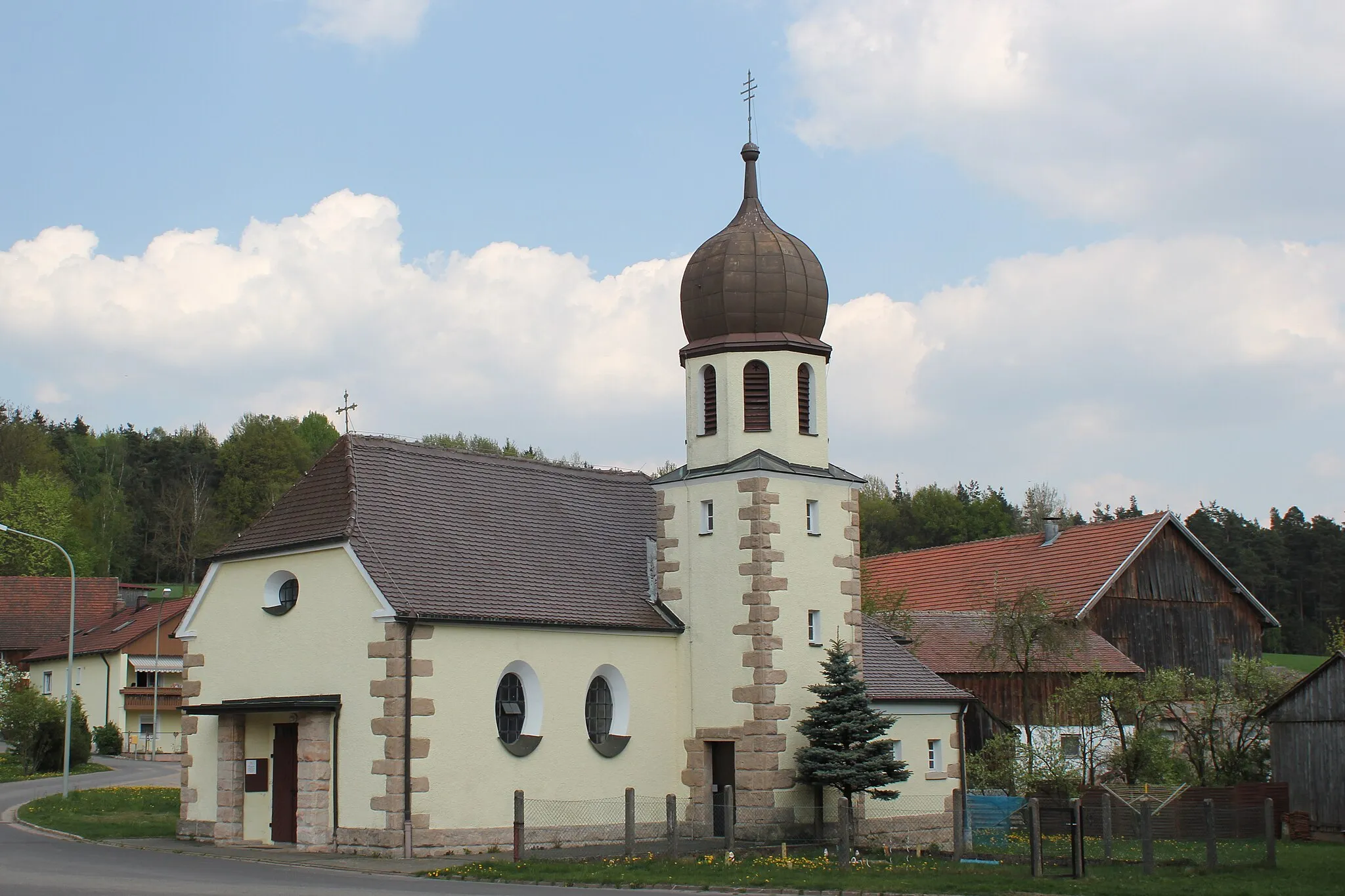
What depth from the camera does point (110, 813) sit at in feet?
111

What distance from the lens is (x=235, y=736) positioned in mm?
28984

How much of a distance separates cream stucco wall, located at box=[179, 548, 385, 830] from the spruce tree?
8.37 m

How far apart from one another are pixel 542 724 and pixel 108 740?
37.4m

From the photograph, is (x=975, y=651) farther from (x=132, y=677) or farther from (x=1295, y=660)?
(x=1295, y=660)

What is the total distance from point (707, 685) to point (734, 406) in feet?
18.6

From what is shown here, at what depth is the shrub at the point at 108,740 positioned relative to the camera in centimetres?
5912

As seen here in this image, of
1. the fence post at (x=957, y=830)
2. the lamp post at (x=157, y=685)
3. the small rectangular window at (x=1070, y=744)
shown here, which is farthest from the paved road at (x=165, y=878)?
the lamp post at (x=157, y=685)

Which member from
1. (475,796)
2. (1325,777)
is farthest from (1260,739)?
(475,796)

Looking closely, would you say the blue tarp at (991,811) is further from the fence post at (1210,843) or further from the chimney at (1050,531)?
the chimney at (1050,531)

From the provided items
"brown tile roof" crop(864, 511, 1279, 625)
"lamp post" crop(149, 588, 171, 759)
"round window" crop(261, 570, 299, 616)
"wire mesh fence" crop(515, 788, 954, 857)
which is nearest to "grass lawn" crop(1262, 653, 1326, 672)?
"brown tile roof" crop(864, 511, 1279, 625)

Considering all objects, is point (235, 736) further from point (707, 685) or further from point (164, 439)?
point (164, 439)

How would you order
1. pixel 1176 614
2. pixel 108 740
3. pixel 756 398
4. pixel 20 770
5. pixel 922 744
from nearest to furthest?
1. pixel 756 398
2. pixel 922 744
3. pixel 1176 614
4. pixel 20 770
5. pixel 108 740

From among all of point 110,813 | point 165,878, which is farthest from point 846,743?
point 110,813

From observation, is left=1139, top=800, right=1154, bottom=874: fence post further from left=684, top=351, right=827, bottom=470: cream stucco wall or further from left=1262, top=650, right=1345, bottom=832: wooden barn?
left=1262, top=650, right=1345, bottom=832: wooden barn
